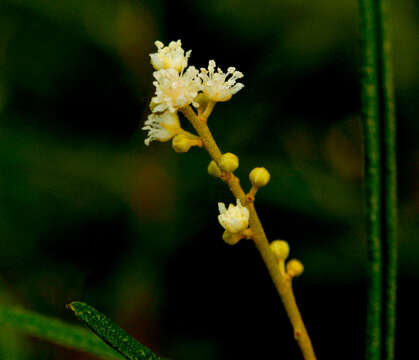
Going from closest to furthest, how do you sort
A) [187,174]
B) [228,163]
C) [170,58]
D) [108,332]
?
[108,332] → [228,163] → [170,58] → [187,174]

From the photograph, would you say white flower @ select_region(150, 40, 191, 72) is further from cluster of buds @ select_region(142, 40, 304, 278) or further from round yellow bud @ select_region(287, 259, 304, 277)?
round yellow bud @ select_region(287, 259, 304, 277)

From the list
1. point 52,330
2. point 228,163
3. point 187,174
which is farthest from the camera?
point 187,174

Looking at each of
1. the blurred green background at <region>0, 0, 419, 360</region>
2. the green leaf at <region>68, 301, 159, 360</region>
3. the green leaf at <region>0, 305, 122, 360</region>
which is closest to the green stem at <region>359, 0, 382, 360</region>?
the green leaf at <region>68, 301, 159, 360</region>

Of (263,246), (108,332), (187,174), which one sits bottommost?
(108,332)

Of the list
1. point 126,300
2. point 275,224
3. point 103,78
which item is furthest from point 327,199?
point 103,78

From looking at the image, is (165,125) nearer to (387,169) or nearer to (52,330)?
(387,169)

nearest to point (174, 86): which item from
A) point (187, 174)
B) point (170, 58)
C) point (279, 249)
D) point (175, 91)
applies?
point (175, 91)

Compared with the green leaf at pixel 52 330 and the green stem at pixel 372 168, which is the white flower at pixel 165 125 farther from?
the green leaf at pixel 52 330

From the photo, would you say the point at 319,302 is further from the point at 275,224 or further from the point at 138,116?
the point at 138,116
